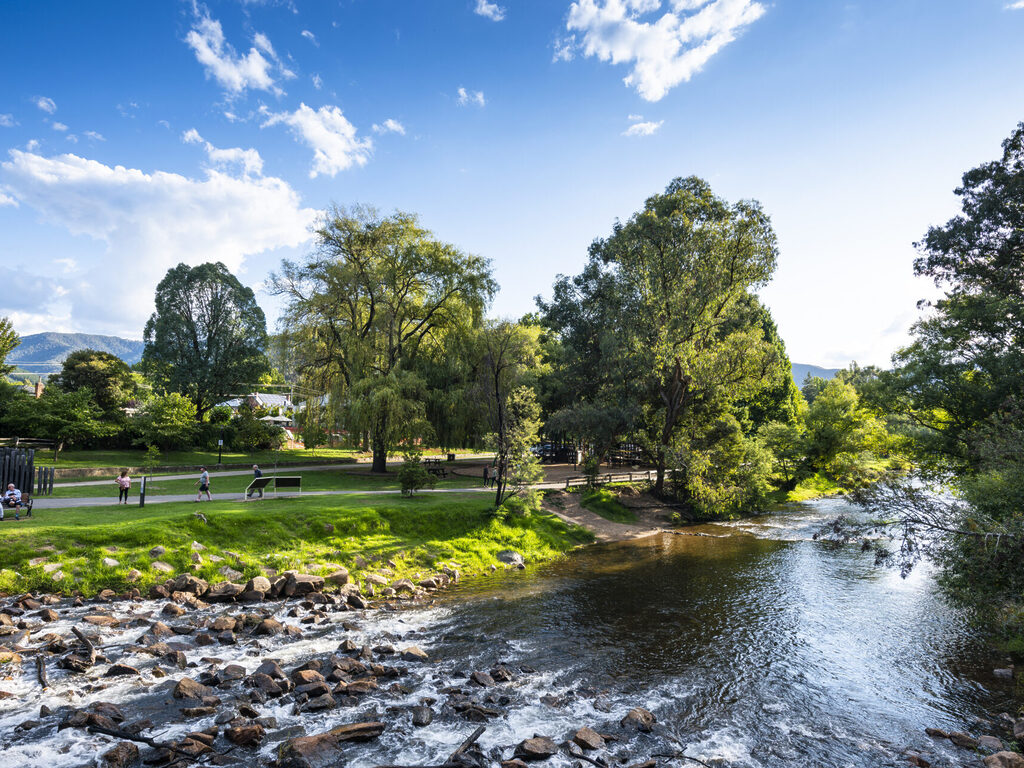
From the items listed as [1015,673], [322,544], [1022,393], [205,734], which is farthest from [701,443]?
[205,734]

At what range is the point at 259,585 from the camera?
17.1 m

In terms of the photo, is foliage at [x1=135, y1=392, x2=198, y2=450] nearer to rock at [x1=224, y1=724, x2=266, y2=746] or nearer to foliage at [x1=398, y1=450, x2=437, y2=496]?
foliage at [x1=398, y1=450, x2=437, y2=496]

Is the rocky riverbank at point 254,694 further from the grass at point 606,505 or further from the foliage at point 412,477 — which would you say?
the grass at point 606,505

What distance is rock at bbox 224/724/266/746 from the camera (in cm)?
921

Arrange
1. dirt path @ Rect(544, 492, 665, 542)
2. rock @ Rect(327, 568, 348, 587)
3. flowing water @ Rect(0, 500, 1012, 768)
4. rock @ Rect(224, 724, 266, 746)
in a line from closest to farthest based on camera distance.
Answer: rock @ Rect(224, 724, 266, 746)
flowing water @ Rect(0, 500, 1012, 768)
rock @ Rect(327, 568, 348, 587)
dirt path @ Rect(544, 492, 665, 542)

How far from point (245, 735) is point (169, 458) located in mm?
36834

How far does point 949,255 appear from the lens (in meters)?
27.7

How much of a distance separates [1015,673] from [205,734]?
18.9 meters

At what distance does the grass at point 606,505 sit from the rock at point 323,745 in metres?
24.8

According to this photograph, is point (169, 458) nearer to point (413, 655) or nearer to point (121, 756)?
point (413, 655)

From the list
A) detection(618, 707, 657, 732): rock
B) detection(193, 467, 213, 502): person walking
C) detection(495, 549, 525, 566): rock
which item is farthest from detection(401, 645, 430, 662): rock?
detection(193, 467, 213, 502): person walking

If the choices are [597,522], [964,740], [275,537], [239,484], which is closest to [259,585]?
[275,537]

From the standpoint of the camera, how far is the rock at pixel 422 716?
1020 centimetres

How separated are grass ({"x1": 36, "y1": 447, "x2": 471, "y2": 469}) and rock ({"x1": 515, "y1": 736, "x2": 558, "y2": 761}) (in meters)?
29.5
